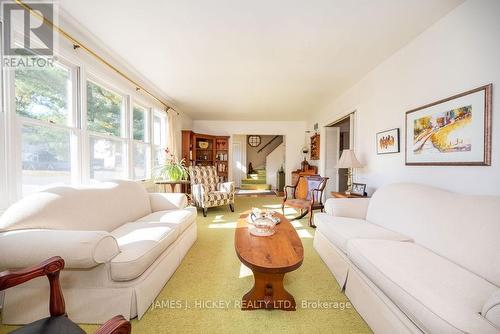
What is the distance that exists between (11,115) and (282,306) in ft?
8.38

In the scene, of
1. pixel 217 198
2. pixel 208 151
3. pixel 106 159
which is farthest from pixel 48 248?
pixel 208 151

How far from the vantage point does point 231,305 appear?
152 centimetres

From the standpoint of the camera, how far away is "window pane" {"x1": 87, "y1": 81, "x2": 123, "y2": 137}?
2.46 meters

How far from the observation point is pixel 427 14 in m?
1.79

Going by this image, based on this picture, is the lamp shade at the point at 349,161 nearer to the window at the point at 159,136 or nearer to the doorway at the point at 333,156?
the doorway at the point at 333,156

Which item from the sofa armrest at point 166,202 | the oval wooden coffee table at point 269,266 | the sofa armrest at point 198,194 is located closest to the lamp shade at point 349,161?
the oval wooden coffee table at point 269,266

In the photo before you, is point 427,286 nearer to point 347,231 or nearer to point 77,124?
point 347,231

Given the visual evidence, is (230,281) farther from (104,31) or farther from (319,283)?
(104,31)

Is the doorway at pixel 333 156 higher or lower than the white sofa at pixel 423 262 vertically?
higher

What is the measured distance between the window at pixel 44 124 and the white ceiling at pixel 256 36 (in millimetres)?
659

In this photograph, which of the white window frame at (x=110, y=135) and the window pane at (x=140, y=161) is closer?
the white window frame at (x=110, y=135)

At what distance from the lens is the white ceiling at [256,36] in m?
1.71

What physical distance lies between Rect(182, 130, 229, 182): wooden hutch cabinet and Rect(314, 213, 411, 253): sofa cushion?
3905mm

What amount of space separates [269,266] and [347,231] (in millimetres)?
972
